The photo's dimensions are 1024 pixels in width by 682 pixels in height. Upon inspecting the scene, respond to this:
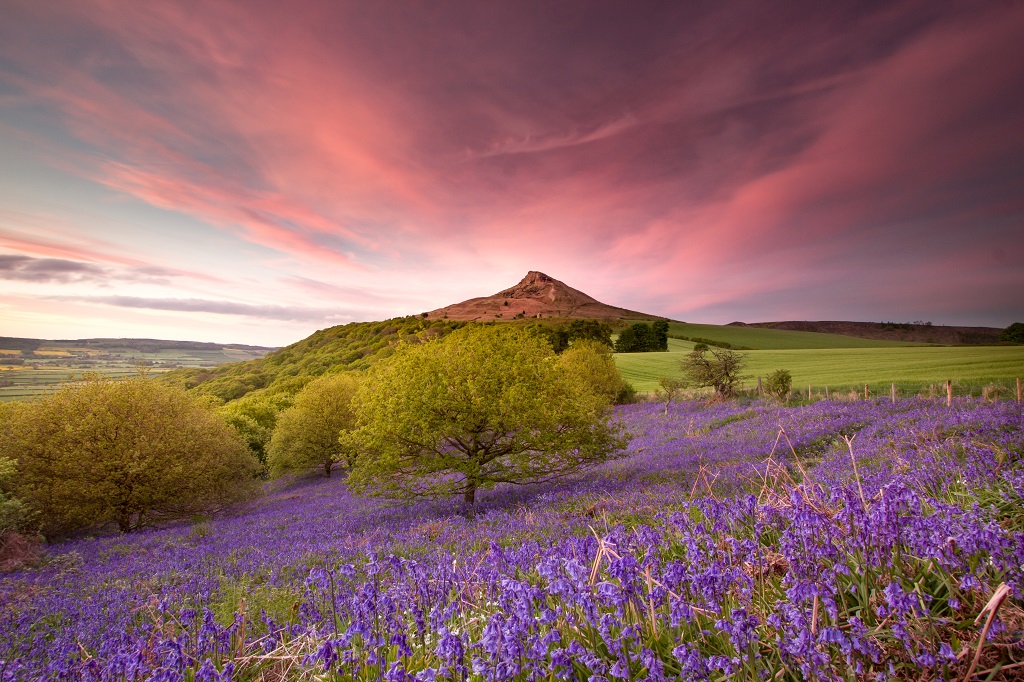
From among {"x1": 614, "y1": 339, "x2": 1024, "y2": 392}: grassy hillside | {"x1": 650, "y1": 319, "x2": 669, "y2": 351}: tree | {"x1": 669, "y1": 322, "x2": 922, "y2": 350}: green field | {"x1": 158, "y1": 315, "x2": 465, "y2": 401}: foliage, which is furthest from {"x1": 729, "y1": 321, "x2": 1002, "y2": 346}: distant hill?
{"x1": 158, "y1": 315, "x2": 465, "y2": 401}: foliage

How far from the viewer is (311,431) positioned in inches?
1443

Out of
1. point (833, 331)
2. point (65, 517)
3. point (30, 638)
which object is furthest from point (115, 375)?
point (833, 331)

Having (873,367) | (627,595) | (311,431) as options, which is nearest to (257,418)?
(311,431)

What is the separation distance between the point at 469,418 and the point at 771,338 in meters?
105

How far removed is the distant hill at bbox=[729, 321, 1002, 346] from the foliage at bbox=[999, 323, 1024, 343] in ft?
5.00

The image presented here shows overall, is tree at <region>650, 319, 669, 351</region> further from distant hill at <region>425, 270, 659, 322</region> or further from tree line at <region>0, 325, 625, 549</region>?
tree line at <region>0, 325, 625, 549</region>

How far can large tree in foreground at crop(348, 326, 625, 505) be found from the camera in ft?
54.4

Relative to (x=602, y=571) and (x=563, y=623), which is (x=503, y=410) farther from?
(x=563, y=623)

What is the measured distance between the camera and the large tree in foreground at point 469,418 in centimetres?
1658

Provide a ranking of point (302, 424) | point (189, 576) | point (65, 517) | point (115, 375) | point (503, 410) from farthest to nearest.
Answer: point (302, 424) → point (115, 375) → point (65, 517) → point (503, 410) → point (189, 576)

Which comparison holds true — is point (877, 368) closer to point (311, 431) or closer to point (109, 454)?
point (311, 431)

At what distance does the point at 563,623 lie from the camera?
3174mm

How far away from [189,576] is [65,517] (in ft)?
54.1

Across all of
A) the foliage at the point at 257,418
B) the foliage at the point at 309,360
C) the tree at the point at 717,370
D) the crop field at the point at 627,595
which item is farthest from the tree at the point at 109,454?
the foliage at the point at 309,360
